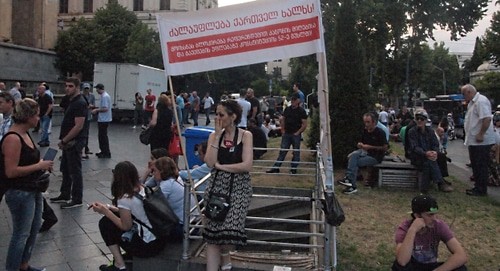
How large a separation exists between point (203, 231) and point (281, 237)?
255 centimetres

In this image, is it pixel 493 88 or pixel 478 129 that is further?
pixel 493 88

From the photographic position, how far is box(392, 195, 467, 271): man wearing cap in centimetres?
420

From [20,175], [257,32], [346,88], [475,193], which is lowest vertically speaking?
[475,193]

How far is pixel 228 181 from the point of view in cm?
441

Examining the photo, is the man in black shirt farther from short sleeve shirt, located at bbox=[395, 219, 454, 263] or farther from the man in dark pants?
the man in dark pants

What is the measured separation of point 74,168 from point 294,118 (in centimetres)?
475

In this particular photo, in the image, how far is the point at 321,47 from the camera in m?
4.61

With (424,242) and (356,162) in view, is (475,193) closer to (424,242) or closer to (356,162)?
(356,162)

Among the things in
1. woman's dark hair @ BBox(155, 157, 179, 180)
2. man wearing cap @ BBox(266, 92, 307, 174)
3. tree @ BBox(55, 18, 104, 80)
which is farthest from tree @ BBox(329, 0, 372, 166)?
tree @ BBox(55, 18, 104, 80)

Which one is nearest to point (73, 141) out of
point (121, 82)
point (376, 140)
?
point (376, 140)

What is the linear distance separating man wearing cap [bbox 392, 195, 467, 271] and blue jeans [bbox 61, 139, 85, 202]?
16.1 feet

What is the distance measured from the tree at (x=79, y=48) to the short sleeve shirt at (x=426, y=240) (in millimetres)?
42860

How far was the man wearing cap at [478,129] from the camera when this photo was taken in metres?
8.33

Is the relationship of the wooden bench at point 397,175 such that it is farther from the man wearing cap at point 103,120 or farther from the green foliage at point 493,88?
the green foliage at point 493,88
